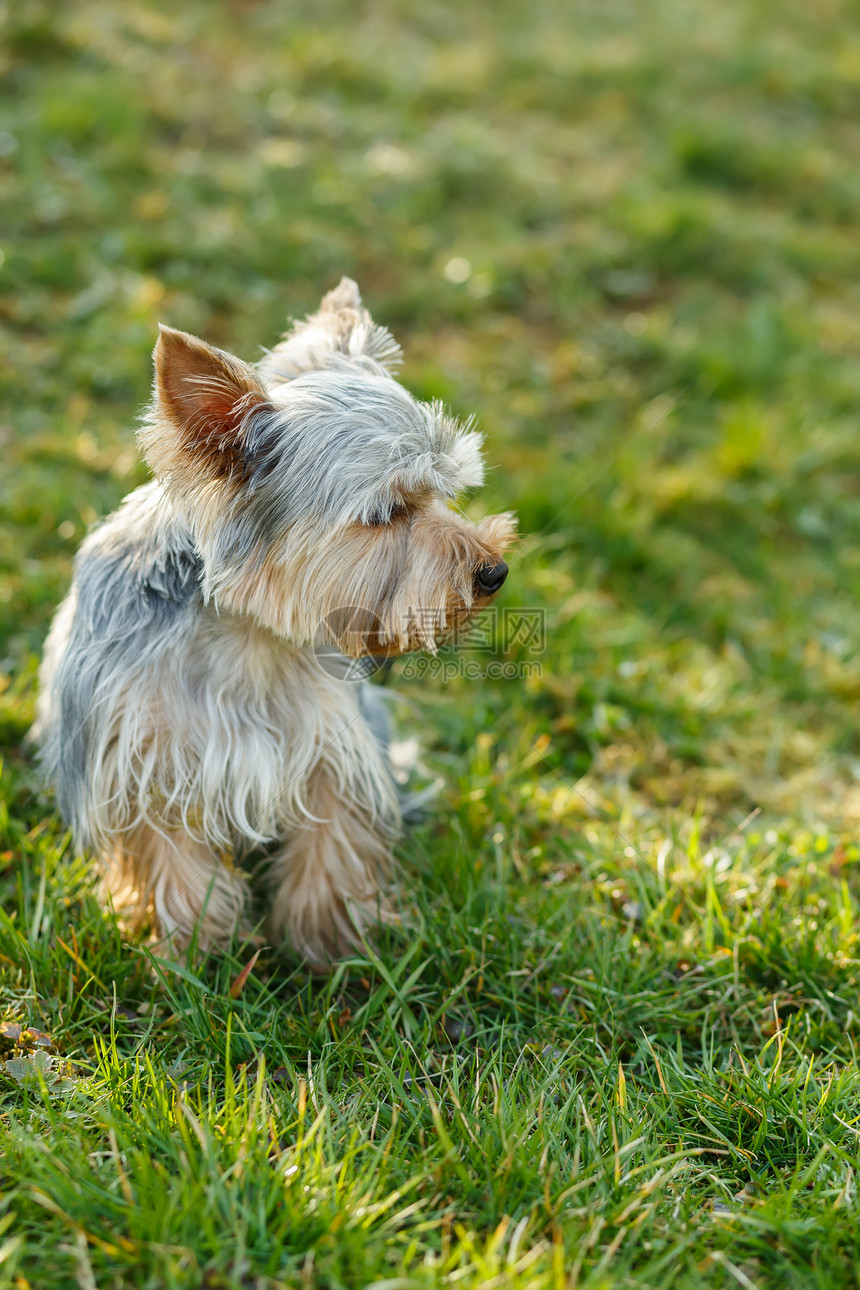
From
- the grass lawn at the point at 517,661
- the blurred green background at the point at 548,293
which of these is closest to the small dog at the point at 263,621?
the grass lawn at the point at 517,661

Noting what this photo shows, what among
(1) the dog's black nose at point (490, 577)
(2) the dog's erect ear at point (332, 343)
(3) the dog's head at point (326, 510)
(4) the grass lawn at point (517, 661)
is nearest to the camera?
(4) the grass lawn at point (517, 661)

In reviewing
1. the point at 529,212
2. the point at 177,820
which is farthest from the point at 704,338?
the point at 177,820

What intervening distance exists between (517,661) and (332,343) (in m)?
1.75

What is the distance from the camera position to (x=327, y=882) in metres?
3.24

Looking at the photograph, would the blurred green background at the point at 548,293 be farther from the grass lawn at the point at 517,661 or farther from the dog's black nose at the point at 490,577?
the dog's black nose at the point at 490,577

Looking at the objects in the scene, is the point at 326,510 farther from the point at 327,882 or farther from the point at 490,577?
the point at 327,882

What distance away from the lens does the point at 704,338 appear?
20.9 ft

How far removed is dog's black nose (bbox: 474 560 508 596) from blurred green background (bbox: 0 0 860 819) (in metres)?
1.35

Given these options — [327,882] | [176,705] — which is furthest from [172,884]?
[176,705]

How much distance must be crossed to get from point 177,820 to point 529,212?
5418 mm

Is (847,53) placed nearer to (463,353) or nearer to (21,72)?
(463,353)

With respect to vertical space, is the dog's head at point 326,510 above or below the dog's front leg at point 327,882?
above

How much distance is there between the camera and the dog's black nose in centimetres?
282

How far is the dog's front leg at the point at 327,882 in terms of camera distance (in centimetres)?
321
